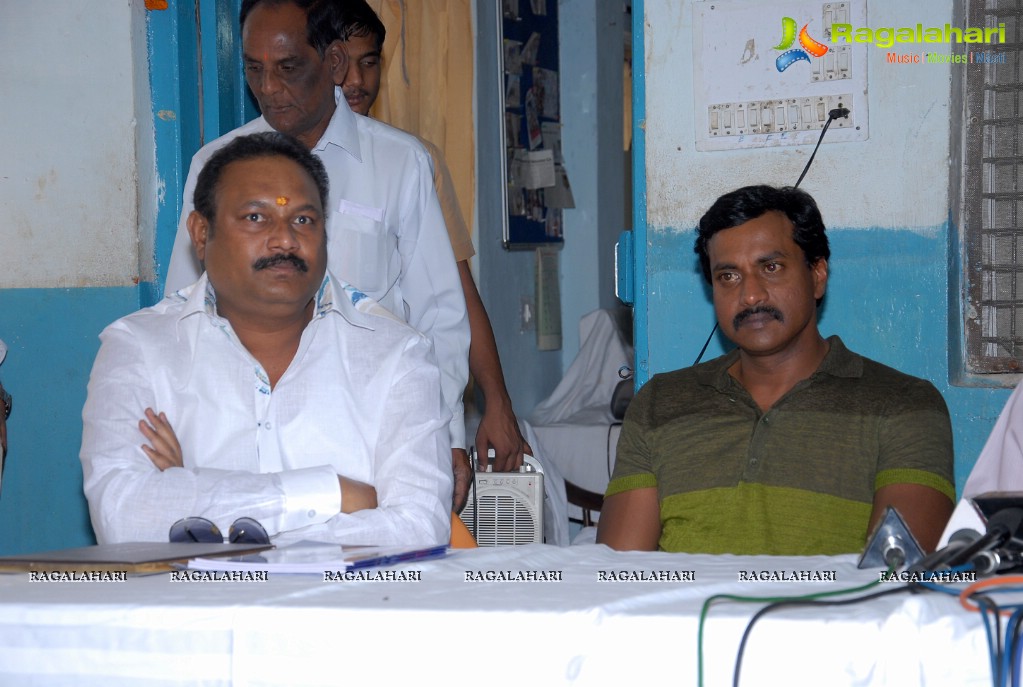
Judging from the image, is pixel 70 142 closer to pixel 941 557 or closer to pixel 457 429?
pixel 457 429

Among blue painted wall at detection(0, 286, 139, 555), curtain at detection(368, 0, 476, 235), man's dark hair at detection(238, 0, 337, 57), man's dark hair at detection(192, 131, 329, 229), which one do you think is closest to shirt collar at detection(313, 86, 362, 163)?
man's dark hair at detection(238, 0, 337, 57)

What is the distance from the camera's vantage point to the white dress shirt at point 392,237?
301 centimetres

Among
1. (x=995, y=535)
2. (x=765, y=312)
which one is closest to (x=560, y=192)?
(x=765, y=312)

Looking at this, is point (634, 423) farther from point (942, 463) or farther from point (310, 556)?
point (310, 556)

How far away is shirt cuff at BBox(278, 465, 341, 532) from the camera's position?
202 cm

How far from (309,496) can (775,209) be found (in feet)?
3.94

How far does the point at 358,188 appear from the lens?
10.1ft

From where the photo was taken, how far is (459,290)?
3084 mm

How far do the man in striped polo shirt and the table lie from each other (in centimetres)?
92

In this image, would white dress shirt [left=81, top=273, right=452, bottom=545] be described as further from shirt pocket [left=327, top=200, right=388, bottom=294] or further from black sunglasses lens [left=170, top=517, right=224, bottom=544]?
shirt pocket [left=327, top=200, right=388, bottom=294]

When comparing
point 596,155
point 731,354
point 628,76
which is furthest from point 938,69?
point 628,76

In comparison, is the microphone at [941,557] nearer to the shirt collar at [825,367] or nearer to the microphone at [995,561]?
the microphone at [995,561]

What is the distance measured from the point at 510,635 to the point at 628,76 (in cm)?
603

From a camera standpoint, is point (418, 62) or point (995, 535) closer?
point (995, 535)
